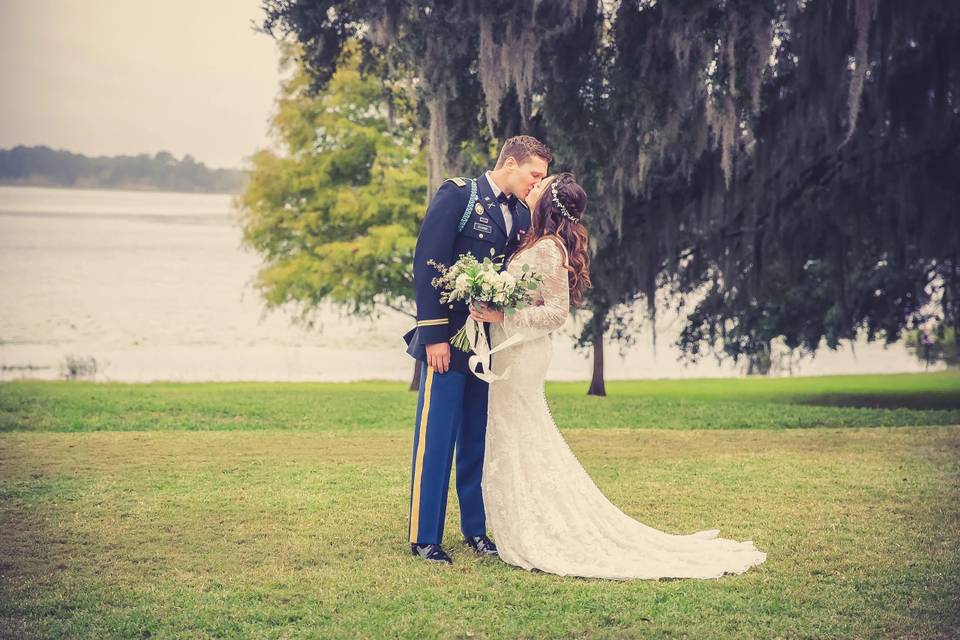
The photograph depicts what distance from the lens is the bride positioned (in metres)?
5.13

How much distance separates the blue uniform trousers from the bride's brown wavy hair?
0.78 metres

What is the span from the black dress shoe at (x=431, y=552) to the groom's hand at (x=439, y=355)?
35.9 inches

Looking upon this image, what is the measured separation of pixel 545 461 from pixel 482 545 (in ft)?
2.06

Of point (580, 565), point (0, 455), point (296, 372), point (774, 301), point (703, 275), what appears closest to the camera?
point (580, 565)

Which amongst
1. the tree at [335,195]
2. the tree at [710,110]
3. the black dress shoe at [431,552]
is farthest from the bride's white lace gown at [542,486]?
the tree at [335,195]

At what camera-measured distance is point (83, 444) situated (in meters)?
9.77

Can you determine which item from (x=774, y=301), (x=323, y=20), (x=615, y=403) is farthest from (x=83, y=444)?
(x=774, y=301)

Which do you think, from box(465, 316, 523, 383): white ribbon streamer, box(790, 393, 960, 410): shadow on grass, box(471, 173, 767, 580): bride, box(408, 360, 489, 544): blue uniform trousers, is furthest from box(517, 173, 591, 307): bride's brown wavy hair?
box(790, 393, 960, 410): shadow on grass

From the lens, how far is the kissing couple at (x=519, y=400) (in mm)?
5160

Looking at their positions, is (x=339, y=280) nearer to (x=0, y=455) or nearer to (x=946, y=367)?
(x=0, y=455)

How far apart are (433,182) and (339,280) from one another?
26.4 ft

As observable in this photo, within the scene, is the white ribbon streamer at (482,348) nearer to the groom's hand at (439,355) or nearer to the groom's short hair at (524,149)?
the groom's hand at (439,355)

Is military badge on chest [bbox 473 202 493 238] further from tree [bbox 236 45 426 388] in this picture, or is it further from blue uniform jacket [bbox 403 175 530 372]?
tree [bbox 236 45 426 388]

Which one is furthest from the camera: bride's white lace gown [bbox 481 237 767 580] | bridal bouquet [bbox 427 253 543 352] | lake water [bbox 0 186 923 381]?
lake water [bbox 0 186 923 381]
